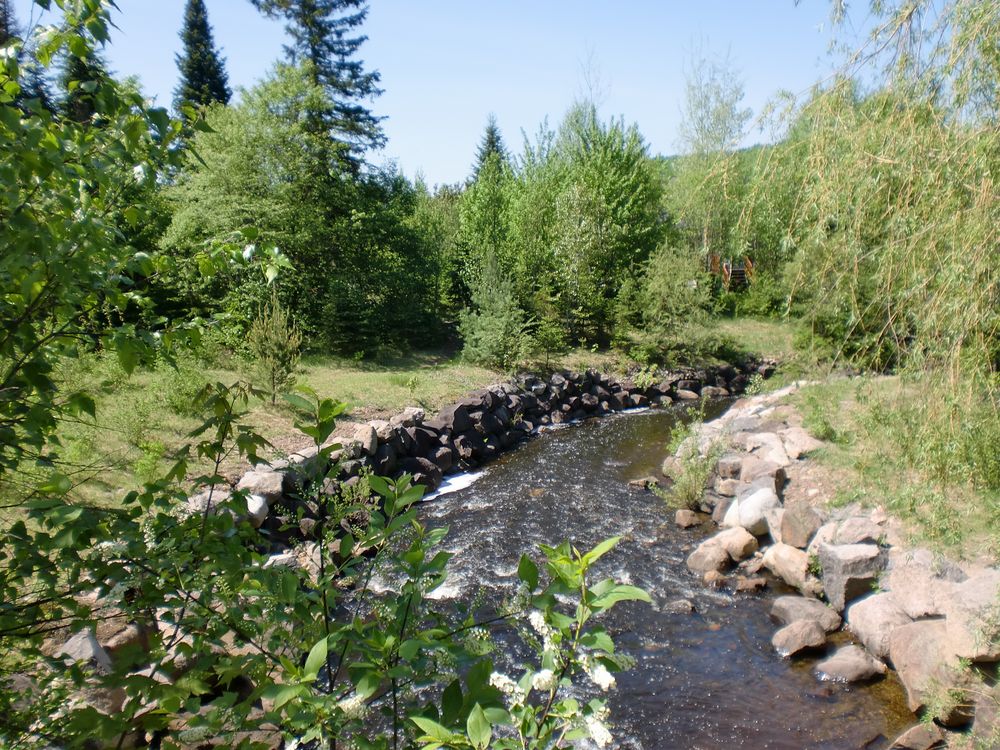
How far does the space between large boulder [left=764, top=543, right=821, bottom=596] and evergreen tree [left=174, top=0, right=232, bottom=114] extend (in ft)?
106

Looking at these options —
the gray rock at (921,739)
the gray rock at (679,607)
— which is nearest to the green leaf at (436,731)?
the gray rock at (921,739)

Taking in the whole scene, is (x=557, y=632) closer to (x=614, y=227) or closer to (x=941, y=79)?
(x=941, y=79)

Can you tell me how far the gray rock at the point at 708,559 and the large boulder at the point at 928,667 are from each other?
201 centimetres

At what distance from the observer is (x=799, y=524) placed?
23.7 ft

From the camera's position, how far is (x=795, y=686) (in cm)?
530

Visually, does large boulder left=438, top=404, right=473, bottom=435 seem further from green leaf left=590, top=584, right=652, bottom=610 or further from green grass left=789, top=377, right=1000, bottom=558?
green leaf left=590, top=584, right=652, bottom=610

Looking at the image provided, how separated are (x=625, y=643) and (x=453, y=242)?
17.9 m

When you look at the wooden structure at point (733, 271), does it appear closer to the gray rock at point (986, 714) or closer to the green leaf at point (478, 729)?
the gray rock at point (986, 714)

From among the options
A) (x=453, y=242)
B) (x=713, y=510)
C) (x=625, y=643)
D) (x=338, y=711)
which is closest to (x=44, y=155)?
(x=338, y=711)

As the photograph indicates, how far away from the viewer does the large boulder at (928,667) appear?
4.50 meters

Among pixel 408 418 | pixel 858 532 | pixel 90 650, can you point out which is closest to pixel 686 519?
pixel 858 532

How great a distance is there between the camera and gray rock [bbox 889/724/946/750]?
174 inches

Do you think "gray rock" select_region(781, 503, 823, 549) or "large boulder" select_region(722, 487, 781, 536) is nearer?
"gray rock" select_region(781, 503, 823, 549)

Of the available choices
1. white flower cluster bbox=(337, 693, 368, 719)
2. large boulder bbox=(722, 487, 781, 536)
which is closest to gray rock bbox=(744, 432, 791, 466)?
large boulder bbox=(722, 487, 781, 536)
